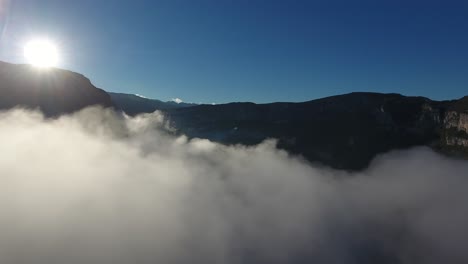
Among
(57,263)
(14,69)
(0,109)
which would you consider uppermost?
(14,69)

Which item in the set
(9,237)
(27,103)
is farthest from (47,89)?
(9,237)

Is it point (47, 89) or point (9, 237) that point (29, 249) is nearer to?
point (9, 237)

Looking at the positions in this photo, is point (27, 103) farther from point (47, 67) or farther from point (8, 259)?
point (8, 259)

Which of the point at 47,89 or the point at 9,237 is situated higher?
the point at 47,89

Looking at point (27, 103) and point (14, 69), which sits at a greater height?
point (14, 69)

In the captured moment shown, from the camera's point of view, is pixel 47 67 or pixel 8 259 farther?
pixel 47 67

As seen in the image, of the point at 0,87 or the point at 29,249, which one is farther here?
the point at 29,249

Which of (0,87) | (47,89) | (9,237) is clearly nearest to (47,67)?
(47,89)
